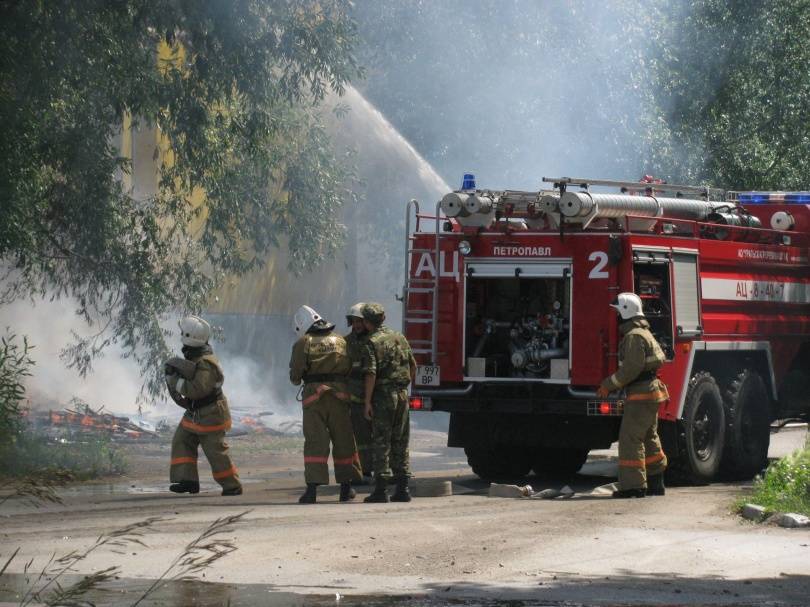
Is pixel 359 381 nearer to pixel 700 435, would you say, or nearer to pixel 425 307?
pixel 425 307

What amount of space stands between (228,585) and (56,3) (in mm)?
6320

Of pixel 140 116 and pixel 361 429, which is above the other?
pixel 140 116

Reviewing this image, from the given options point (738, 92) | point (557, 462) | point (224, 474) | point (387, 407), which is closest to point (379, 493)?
point (387, 407)

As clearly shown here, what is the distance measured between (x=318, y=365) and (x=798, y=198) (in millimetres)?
6155

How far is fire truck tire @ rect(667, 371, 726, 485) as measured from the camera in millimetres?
12578

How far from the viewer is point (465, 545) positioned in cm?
874

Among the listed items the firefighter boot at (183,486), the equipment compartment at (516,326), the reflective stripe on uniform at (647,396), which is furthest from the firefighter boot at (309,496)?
the reflective stripe on uniform at (647,396)

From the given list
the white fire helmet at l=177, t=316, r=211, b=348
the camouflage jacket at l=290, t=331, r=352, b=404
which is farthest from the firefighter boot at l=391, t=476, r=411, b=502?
the white fire helmet at l=177, t=316, r=211, b=348

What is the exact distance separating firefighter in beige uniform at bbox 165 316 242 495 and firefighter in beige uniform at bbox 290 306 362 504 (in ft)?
2.26

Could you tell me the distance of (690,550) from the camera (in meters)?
8.70

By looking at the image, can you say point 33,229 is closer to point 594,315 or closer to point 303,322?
point 303,322

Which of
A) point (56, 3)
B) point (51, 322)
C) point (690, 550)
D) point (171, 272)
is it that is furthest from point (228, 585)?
point (51, 322)

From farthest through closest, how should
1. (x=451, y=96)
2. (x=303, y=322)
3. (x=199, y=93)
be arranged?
1. (x=451, y=96)
2. (x=199, y=93)
3. (x=303, y=322)

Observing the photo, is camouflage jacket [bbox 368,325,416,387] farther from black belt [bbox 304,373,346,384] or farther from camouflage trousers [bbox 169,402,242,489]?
camouflage trousers [bbox 169,402,242,489]
